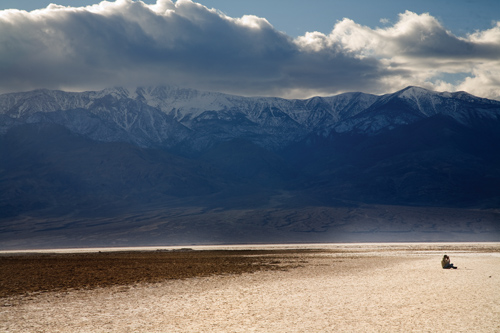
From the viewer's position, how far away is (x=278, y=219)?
608 feet

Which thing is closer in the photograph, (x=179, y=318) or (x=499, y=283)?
(x=179, y=318)

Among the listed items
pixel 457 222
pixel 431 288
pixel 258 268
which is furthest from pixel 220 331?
pixel 457 222

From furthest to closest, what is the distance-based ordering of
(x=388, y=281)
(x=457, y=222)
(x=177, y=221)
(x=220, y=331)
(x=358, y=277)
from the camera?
1. (x=177, y=221)
2. (x=457, y=222)
3. (x=358, y=277)
4. (x=388, y=281)
5. (x=220, y=331)

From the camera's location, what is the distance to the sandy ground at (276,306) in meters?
20.2

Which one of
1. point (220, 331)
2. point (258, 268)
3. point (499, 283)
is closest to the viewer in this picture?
point (220, 331)

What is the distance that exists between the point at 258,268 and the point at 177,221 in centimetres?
14037

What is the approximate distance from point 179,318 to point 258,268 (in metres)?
23.5

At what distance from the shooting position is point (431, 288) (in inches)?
1160

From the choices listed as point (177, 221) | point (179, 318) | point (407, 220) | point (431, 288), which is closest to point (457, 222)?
point (407, 220)

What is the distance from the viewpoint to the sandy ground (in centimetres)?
2022

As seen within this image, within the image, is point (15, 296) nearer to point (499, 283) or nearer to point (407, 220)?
point (499, 283)

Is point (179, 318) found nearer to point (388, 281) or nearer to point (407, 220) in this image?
point (388, 281)

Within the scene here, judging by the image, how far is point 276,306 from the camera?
24.5 m

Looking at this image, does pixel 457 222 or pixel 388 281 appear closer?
pixel 388 281
